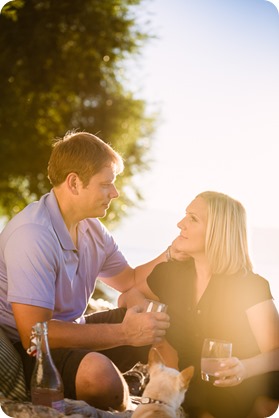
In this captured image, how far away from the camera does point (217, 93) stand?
7.96 feet

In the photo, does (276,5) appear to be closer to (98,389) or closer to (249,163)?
(249,163)

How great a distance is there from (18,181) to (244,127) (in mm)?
1295

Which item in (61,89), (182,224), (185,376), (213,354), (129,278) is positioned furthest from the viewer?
(61,89)

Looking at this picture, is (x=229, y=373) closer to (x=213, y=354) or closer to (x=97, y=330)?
(x=213, y=354)

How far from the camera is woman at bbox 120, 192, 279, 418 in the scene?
1916 millimetres

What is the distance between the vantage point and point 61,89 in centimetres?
307

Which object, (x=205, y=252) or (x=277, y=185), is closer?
(x=205, y=252)

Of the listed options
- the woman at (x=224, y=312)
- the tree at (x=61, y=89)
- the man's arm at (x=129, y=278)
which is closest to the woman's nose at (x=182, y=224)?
the woman at (x=224, y=312)

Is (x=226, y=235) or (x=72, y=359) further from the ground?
(x=226, y=235)

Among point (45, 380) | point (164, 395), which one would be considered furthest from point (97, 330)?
point (164, 395)

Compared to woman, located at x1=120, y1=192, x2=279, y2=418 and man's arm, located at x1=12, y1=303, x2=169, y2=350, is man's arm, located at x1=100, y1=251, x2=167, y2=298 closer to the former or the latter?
woman, located at x1=120, y1=192, x2=279, y2=418

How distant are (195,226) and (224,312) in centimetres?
28

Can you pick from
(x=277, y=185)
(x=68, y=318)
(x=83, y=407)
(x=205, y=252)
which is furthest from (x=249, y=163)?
(x=83, y=407)

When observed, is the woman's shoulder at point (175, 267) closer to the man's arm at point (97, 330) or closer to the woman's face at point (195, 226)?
the woman's face at point (195, 226)
